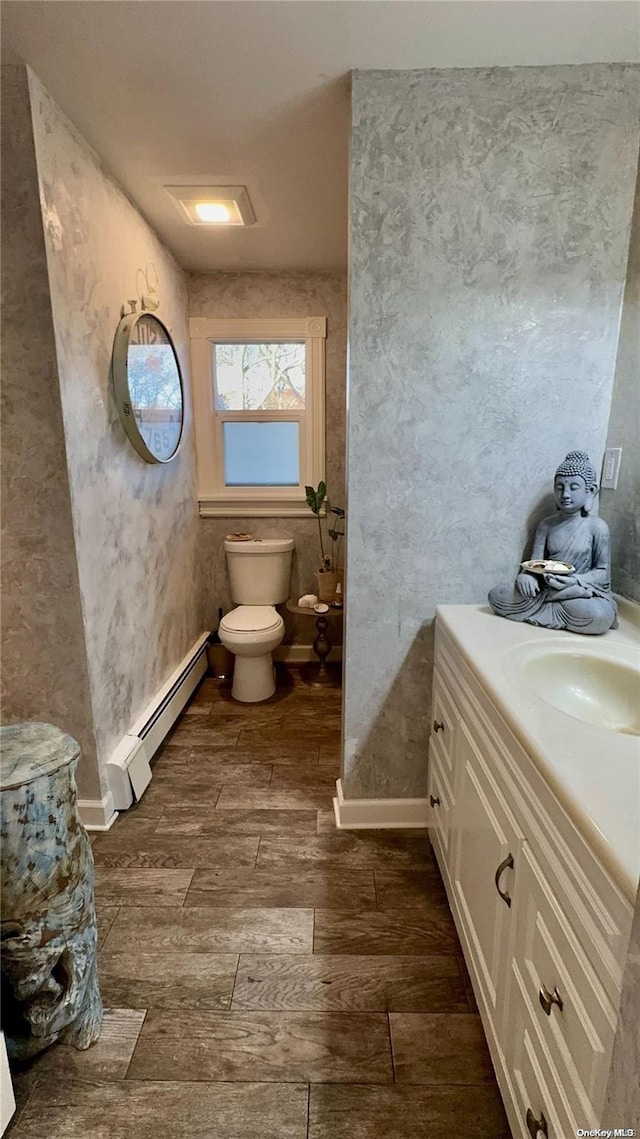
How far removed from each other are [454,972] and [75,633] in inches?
57.7

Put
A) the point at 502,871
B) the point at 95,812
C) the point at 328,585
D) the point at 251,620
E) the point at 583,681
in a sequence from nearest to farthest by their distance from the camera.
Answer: the point at 502,871 < the point at 583,681 < the point at 95,812 < the point at 251,620 < the point at 328,585

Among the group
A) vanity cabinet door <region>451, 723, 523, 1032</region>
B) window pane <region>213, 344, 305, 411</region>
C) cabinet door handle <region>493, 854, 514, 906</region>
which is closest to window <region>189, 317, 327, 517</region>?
window pane <region>213, 344, 305, 411</region>

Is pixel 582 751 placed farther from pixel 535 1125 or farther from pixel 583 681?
pixel 535 1125

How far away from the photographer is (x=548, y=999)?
78 centimetres

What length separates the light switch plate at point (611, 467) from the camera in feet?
5.01

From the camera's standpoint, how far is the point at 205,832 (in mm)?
1809

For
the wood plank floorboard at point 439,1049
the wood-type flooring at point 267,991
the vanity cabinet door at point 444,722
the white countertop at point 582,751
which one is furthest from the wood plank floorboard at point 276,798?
the white countertop at point 582,751

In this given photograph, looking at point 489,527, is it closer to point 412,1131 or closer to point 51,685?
point 412,1131

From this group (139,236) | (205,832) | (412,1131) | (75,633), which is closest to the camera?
(412,1131)

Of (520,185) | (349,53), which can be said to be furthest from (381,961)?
(349,53)

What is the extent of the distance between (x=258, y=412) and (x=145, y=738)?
6.32 ft

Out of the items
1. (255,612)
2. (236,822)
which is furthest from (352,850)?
(255,612)

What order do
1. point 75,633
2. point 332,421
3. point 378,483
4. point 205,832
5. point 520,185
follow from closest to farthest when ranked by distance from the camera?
point 520,185 → point 378,483 → point 75,633 → point 205,832 → point 332,421

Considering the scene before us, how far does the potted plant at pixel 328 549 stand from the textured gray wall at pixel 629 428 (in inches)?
62.9
